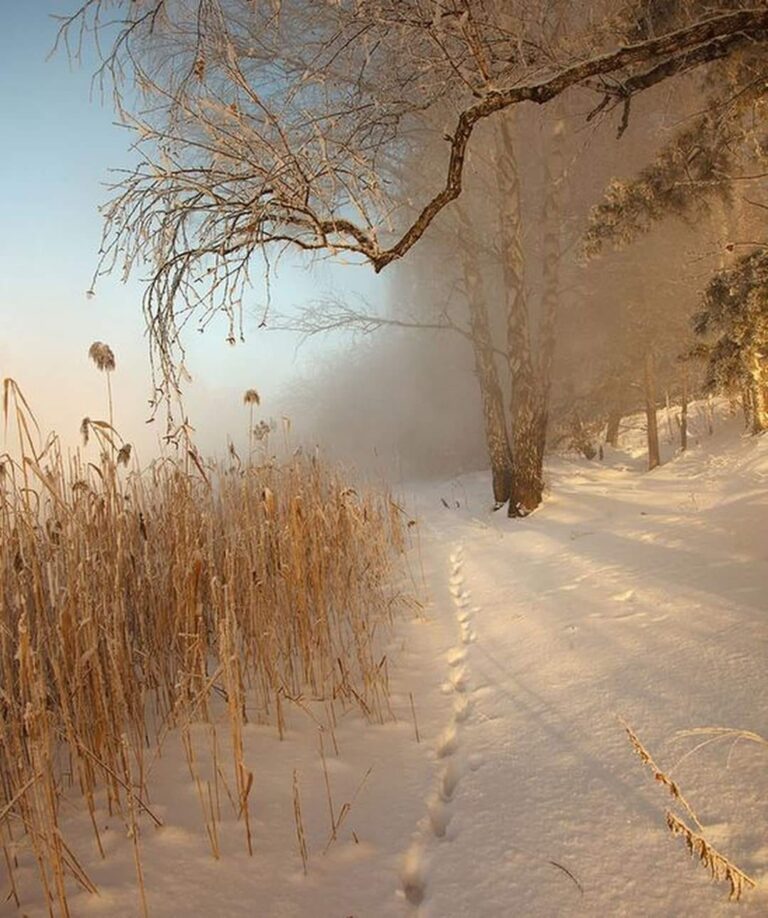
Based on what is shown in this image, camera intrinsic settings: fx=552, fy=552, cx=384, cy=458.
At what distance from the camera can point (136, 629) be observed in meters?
2.49

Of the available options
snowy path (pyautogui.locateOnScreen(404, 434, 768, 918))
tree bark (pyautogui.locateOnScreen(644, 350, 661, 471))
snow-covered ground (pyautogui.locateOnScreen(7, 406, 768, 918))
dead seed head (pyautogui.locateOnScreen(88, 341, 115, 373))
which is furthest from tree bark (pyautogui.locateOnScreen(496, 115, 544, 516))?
dead seed head (pyautogui.locateOnScreen(88, 341, 115, 373))

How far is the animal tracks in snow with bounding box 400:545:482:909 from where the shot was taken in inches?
55.0

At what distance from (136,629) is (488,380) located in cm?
675

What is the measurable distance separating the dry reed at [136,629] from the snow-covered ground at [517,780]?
9cm

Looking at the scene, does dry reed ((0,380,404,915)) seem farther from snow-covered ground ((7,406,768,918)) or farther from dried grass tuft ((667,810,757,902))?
dried grass tuft ((667,810,757,902))

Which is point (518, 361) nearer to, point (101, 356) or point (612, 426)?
point (101, 356)

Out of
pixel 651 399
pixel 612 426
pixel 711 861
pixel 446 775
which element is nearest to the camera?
pixel 711 861

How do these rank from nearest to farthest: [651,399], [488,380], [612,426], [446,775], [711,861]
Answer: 1. [711,861]
2. [446,775]
3. [488,380]
4. [651,399]
5. [612,426]

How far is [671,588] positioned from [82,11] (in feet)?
12.2

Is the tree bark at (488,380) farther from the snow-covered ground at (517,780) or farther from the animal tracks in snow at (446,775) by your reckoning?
the animal tracks in snow at (446,775)

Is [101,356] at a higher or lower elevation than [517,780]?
higher

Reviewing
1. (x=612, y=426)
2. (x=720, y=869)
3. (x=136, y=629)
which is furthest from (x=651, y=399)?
(x=720, y=869)

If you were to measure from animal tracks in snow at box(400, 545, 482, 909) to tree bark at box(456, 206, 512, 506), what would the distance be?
5083 millimetres

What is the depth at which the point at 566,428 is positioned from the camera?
13.0 meters
